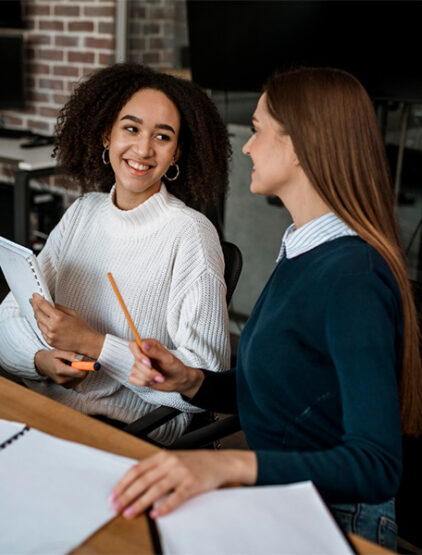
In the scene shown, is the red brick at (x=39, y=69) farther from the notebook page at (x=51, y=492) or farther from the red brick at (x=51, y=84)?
the notebook page at (x=51, y=492)

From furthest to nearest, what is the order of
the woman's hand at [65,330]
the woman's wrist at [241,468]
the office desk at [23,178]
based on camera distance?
the office desk at [23,178] < the woman's hand at [65,330] < the woman's wrist at [241,468]

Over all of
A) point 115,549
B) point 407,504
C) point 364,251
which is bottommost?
point 407,504

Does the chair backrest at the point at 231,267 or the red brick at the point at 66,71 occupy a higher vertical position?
the red brick at the point at 66,71

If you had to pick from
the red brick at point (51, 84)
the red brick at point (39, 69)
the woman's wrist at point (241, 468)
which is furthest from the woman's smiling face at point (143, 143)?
the red brick at point (39, 69)

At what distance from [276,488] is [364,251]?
39cm

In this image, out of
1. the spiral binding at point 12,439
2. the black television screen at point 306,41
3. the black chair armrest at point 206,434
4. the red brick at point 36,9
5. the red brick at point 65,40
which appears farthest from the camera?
the red brick at point 36,9

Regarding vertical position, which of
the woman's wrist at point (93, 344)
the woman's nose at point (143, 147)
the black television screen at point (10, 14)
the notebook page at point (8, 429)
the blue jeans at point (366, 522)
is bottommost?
the blue jeans at point (366, 522)

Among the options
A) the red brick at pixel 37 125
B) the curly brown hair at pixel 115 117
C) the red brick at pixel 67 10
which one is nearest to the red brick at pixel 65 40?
the red brick at pixel 67 10

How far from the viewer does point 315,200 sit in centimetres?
114

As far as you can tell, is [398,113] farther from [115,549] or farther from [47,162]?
[115,549]

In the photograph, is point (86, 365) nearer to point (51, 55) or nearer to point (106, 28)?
point (106, 28)

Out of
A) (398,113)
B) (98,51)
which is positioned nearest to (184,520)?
(398,113)

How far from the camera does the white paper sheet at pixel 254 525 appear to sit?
0.79m

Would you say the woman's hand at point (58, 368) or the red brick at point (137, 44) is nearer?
the woman's hand at point (58, 368)
